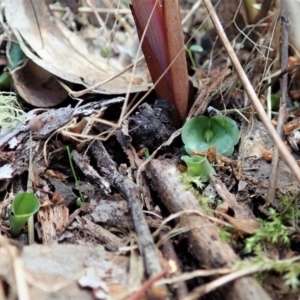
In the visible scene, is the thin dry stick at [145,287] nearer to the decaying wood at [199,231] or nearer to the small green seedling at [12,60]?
the decaying wood at [199,231]

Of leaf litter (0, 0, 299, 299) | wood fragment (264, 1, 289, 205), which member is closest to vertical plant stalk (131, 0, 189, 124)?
leaf litter (0, 0, 299, 299)

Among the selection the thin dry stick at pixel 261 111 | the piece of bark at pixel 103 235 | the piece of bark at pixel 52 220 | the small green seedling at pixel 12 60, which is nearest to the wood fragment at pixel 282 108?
the thin dry stick at pixel 261 111

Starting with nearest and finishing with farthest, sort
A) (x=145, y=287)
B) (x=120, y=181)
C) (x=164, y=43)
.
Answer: (x=145, y=287)
(x=120, y=181)
(x=164, y=43)

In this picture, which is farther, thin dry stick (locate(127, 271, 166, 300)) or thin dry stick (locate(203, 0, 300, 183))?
thin dry stick (locate(203, 0, 300, 183))

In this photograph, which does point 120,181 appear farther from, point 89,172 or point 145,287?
point 145,287

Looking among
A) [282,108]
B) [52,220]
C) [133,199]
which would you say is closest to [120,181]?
[133,199]

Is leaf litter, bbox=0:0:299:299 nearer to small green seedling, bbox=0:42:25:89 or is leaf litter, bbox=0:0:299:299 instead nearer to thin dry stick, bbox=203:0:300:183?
small green seedling, bbox=0:42:25:89
